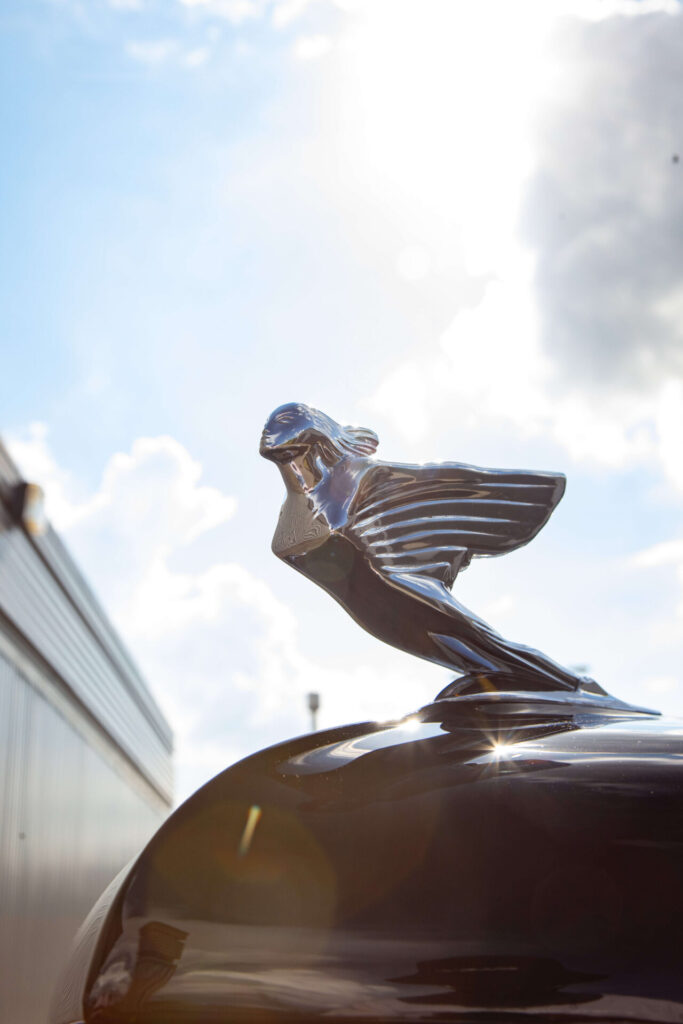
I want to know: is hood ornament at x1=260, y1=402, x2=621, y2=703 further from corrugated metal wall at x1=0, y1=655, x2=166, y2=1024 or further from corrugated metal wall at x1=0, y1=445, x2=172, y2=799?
corrugated metal wall at x1=0, y1=445, x2=172, y2=799

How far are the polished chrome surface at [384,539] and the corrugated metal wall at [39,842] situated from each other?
949 centimetres

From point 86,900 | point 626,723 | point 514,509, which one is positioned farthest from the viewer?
point 86,900

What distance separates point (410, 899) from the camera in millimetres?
1208

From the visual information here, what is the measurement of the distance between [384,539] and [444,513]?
17 centimetres

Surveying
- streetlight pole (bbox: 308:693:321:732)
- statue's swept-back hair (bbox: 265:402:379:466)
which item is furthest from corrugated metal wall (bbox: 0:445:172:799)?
statue's swept-back hair (bbox: 265:402:379:466)

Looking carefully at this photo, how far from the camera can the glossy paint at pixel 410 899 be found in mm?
1148

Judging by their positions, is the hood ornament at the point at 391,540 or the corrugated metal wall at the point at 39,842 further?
the corrugated metal wall at the point at 39,842

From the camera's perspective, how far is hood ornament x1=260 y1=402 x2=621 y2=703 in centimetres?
197

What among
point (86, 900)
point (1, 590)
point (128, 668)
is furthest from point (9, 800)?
point (128, 668)

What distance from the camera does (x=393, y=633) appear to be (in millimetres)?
2064

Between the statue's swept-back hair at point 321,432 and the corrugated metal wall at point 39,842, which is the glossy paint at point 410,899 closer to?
the statue's swept-back hair at point 321,432

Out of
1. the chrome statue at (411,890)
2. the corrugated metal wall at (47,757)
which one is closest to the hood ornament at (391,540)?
the chrome statue at (411,890)

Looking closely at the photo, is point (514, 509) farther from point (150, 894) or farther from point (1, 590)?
point (1, 590)

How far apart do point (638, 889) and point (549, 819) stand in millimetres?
132
